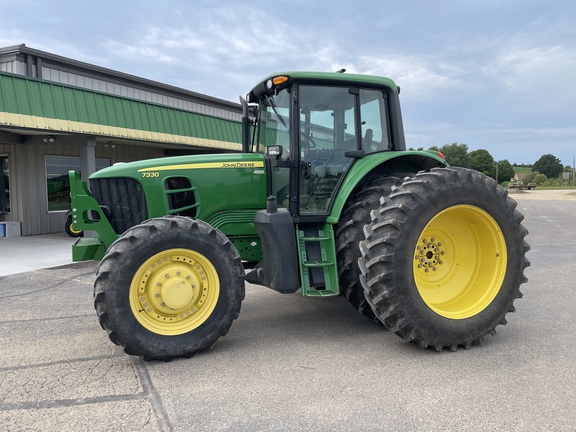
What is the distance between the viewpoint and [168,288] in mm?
3621

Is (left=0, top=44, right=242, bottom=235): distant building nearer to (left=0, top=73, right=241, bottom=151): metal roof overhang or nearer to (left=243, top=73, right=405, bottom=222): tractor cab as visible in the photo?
(left=0, top=73, right=241, bottom=151): metal roof overhang

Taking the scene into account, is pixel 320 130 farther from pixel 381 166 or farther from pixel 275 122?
pixel 381 166

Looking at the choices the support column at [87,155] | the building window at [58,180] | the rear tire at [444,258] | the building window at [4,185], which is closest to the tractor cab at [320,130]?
the rear tire at [444,258]

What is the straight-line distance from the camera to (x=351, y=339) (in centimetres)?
419

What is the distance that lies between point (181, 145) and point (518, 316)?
10727mm

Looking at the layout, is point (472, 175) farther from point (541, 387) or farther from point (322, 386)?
point (322, 386)

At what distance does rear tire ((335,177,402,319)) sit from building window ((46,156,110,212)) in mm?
11809

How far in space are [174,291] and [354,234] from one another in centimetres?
164

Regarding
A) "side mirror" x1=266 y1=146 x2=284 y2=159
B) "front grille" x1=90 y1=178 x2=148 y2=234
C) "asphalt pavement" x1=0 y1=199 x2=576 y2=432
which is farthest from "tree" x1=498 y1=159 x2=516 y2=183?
"front grille" x1=90 y1=178 x2=148 y2=234

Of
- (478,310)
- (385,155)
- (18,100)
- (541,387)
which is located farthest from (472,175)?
(18,100)

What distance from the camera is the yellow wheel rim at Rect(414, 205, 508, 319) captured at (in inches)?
162

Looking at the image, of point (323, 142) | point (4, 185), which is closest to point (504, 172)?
point (4, 185)

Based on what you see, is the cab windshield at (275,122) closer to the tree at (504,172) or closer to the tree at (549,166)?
the tree at (504,172)

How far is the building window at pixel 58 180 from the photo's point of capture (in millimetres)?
13352
